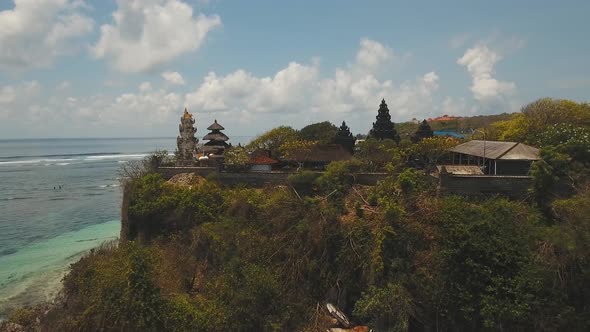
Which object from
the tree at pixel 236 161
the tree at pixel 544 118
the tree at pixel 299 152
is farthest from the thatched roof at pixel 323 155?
the tree at pixel 544 118

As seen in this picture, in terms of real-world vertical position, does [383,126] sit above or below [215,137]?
above

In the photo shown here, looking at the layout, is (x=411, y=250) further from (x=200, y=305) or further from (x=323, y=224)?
(x=200, y=305)

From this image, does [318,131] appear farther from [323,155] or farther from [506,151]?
[506,151]

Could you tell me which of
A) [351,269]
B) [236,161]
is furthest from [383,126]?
[351,269]

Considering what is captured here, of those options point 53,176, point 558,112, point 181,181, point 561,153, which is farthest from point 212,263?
point 53,176

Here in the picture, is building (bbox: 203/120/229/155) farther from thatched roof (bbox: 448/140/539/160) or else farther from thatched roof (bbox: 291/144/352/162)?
thatched roof (bbox: 448/140/539/160)

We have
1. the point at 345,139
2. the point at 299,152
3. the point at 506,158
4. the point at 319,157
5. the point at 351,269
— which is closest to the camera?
the point at 351,269

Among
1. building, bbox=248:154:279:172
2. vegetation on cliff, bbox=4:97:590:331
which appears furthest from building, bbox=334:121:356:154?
vegetation on cliff, bbox=4:97:590:331

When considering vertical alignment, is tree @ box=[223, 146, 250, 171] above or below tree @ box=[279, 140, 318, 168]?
below
